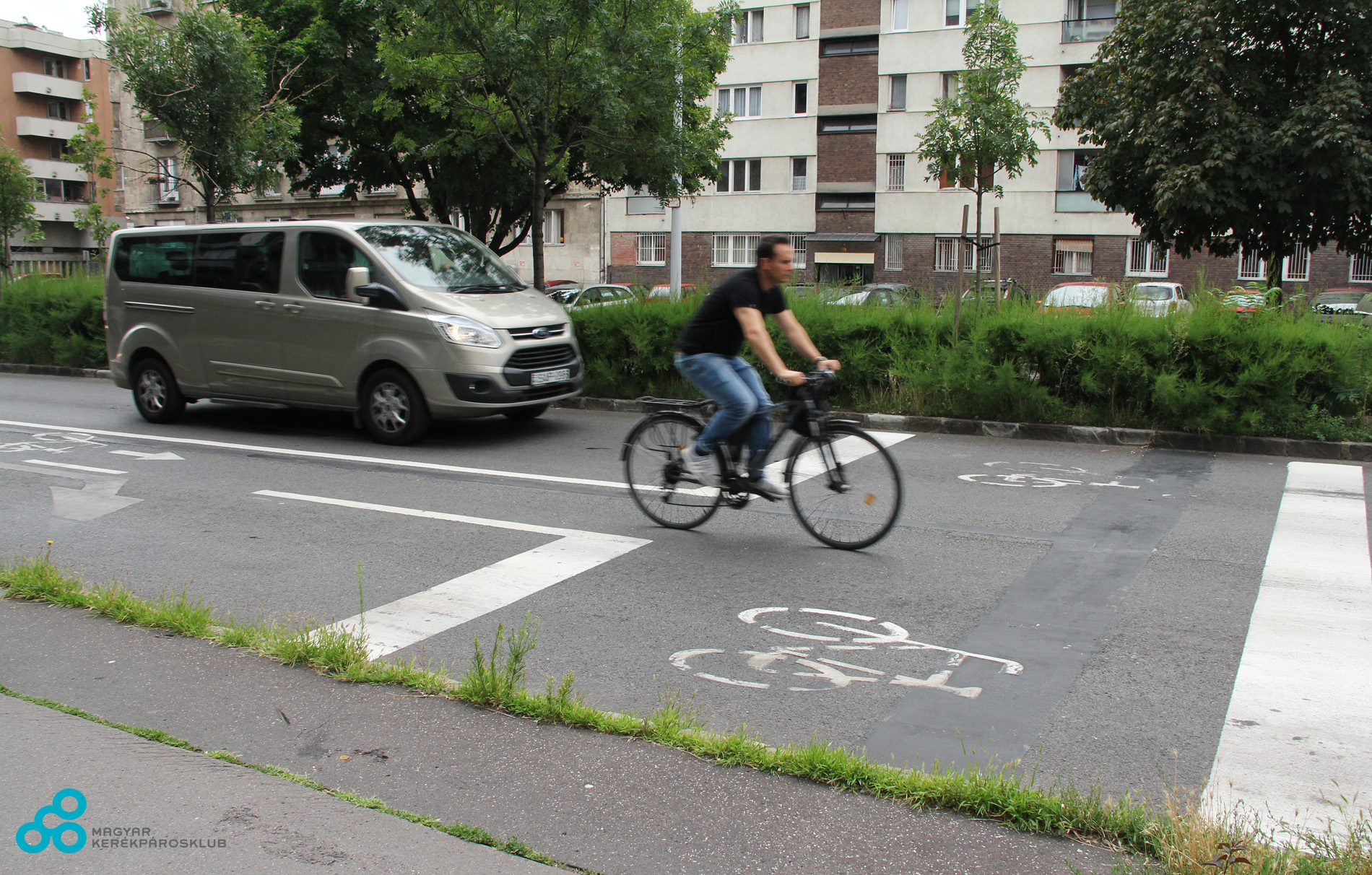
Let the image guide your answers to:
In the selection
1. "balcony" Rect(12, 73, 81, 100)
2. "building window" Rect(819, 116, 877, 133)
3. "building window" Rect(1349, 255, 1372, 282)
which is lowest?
"building window" Rect(1349, 255, 1372, 282)

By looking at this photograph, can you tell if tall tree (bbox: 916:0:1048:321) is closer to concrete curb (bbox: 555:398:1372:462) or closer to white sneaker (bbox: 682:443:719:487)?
concrete curb (bbox: 555:398:1372:462)

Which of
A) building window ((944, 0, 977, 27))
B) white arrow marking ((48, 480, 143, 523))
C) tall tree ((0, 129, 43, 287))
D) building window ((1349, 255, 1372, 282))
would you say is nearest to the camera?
white arrow marking ((48, 480, 143, 523))

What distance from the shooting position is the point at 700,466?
6.77 metres

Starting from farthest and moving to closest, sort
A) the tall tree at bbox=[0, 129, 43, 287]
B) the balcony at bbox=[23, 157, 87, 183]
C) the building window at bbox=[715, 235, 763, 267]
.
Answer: the balcony at bbox=[23, 157, 87, 183]
the building window at bbox=[715, 235, 763, 267]
the tall tree at bbox=[0, 129, 43, 287]

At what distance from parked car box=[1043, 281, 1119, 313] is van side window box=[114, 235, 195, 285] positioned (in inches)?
359

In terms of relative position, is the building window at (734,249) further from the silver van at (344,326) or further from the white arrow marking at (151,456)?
the white arrow marking at (151,456)

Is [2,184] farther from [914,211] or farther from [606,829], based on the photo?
[606,829]

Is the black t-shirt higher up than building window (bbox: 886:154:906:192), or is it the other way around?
building window (bbox: 886:154:906:192)

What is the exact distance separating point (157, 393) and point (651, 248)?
3872 centimetres

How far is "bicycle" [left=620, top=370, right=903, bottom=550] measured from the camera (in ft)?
20.5

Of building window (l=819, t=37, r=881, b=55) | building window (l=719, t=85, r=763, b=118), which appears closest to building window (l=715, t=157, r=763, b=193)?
building window (l=719, t=85, r=763, b=118)

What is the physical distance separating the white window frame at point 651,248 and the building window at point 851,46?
10.6 m

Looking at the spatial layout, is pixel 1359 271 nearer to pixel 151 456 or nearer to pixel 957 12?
pixel 957 12

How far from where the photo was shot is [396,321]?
32.4ft
